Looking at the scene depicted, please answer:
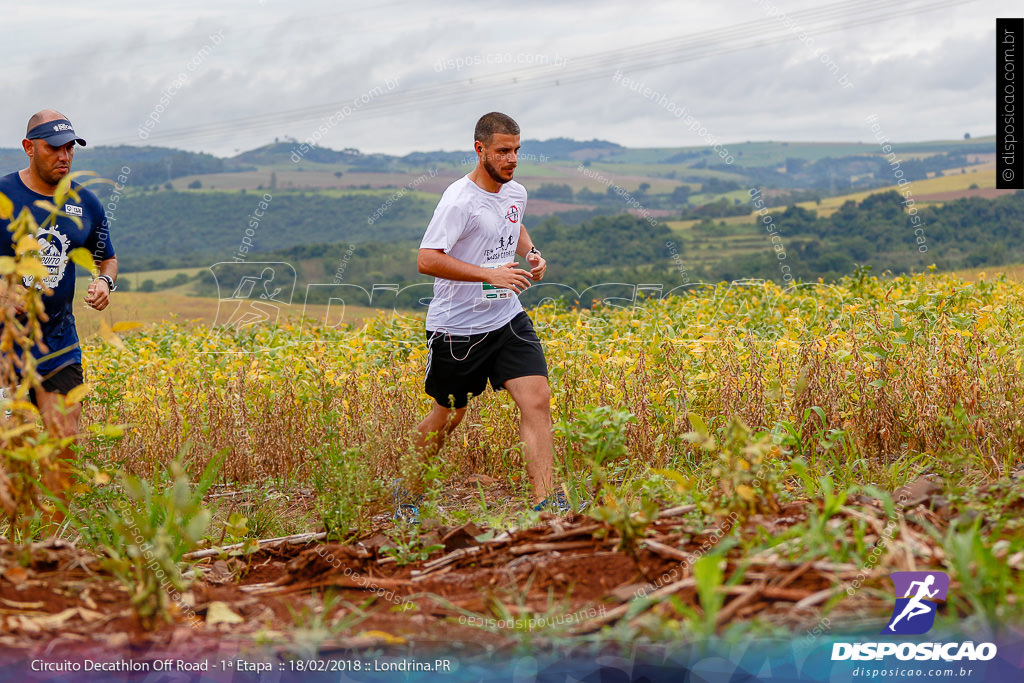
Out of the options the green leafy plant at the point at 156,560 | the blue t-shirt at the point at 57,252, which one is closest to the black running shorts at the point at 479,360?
the blue t-shirt at the point at 57,252

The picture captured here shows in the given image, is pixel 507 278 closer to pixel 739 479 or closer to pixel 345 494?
pixel 345 494

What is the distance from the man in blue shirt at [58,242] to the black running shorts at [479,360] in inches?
68.3

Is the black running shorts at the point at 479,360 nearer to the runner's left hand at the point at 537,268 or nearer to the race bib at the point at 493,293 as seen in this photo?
the race bib at the point at 493,293

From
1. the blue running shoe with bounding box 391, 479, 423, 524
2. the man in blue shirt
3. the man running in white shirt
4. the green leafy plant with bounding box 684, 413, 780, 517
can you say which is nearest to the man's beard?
the man running in white shirt

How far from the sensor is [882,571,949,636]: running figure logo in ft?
8.00

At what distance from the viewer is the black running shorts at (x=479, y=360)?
507cm

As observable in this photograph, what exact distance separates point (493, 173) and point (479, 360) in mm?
1019

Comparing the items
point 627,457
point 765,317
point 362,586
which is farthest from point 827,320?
point 362,586

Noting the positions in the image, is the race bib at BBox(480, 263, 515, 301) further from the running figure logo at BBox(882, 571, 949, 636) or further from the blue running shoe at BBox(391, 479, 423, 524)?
the running figure logo at BBox(882, 571, 949, 636)

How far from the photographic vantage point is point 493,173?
5102 millimetres

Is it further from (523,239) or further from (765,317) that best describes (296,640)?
(765,317)

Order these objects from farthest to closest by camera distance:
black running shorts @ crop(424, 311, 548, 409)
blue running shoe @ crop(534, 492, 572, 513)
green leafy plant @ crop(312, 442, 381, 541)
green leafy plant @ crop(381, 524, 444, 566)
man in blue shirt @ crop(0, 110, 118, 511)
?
1. black running shorts @ crop(424, 311, 548, 409)
2. man in blue shirt @ crop(0, 110, 118, 511)
3. blue running shoe @ crop(534, 492, 572, 513)
4. green leafy plant @ crop(312, 442, 381, 541)
5. green leafy plant @ crop(381, 524, 444, 566)

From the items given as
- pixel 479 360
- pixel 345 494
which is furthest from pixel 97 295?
pixel 479 360

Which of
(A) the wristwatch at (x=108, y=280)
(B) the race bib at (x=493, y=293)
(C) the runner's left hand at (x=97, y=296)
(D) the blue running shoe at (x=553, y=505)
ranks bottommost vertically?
(D) the blue running shoe at (x=553, y=505)
